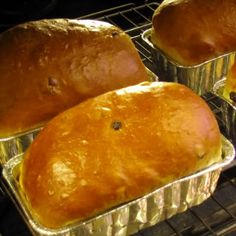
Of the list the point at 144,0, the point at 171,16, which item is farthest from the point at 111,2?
the point at 171,16

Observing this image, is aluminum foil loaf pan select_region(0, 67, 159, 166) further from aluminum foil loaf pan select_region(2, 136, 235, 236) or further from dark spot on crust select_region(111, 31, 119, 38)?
dark spot on crust select_region(111, 31, 119, 38)

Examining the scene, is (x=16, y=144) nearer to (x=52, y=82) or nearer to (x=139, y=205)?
(x=52, y=82)

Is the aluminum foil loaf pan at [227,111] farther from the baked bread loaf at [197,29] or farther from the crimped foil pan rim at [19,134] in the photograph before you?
the crimped foil pan rim at [19,134]

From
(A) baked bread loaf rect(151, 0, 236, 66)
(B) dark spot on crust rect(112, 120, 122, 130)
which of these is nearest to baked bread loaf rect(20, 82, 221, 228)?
(B) dark spot on crust rect(112, 120, 122, 130)

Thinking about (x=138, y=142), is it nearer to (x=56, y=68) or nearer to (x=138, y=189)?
(x=138, y=189)

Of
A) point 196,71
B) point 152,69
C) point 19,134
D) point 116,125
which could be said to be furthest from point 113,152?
point 152,69
